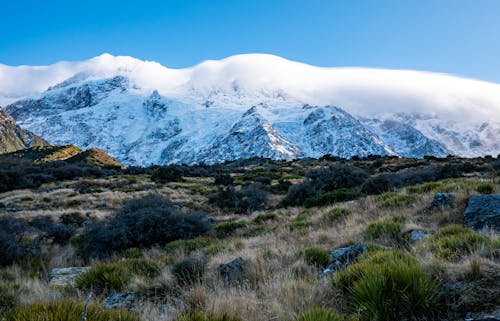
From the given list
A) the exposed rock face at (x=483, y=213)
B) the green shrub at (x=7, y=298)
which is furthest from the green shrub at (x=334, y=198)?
the green shrub at (x=7, y=298)

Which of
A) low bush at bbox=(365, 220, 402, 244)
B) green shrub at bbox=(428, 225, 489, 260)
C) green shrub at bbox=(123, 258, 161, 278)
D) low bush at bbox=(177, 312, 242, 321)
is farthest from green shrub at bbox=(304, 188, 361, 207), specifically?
low bush at bbox=(177, 312, 242, 321)

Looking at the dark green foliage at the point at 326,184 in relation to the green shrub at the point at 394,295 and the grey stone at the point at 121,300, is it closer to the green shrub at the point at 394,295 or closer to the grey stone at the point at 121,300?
the grey stone at the point at 121,300

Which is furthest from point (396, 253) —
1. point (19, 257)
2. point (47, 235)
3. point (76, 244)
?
point (47, 235)

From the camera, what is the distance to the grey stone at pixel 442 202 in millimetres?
9067

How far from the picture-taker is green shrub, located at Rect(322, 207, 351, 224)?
37.4 feet

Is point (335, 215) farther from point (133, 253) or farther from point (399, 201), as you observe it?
point (133, 253)

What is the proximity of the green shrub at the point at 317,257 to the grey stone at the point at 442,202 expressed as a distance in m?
4.51

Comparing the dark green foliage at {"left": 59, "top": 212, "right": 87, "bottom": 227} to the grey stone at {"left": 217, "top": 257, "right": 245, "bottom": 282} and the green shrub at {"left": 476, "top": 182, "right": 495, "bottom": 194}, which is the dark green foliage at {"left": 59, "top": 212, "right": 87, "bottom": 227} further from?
the green shrub at {"left": 476, "top": 182, "right": 495, "bottom": 194}

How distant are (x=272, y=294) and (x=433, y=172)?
22.5 metres

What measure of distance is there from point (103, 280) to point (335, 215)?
7.72 metres

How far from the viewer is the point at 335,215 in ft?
38.6

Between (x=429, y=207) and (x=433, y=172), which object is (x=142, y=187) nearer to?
(x=433, y=172)

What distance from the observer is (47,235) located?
13.8 meters

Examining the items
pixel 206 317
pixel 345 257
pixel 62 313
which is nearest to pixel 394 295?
pixel 206 317
